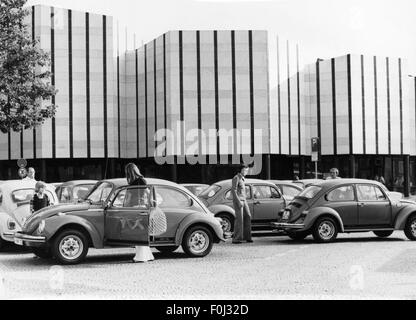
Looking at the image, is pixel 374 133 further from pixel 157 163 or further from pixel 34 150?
pixel 34 150

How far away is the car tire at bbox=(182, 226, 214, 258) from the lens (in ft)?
42.4

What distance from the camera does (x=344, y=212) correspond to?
51.8 ft

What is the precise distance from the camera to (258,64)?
4972 centimetres

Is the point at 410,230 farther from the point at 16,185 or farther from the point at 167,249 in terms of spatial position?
the point at 16,185

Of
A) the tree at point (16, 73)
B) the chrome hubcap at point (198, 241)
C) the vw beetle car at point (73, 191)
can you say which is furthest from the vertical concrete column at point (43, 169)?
the chrome hubcap at point (198, 241)

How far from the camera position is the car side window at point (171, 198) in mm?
Answer: 12805

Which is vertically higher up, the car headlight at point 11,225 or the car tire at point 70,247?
the car headlight at point 11,225

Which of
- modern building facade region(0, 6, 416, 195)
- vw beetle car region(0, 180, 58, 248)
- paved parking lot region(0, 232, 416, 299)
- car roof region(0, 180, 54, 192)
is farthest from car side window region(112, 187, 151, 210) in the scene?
modern building facade region(0, 6, 416, 195)

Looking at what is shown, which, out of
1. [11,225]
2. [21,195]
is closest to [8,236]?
[11,225]

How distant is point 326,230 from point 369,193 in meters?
1.52

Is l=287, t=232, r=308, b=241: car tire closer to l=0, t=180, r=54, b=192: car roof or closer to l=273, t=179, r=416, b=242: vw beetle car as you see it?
l=273, t=179, r=416, b=242: vw beetle car

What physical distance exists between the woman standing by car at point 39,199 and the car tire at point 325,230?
20.2ft

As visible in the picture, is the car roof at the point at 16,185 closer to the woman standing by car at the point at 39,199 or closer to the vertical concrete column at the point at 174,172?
the woman standing by car at the point at 39,199

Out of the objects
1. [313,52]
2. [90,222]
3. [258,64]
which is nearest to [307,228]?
[90,222]
